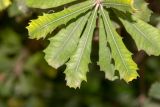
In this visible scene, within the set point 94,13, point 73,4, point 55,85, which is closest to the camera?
point 94,13

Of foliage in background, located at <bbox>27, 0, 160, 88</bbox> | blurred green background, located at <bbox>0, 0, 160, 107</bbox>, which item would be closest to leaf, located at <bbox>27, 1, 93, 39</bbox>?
foliage in background, located at <bbox>27, 0, 160, 88</bbox>

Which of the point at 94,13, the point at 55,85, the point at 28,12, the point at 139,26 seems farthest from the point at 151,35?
the point at 55,85

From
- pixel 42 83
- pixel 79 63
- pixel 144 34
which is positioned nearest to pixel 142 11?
pixel 144 34

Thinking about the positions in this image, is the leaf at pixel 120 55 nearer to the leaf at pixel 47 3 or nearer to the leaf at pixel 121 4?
the leaf at pixel 121 4

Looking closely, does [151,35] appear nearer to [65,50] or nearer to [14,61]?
[65,50]

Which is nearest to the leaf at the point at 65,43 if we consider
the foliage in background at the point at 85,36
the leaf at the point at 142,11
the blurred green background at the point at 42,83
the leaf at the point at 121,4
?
the foliage in background at the point at 85,36

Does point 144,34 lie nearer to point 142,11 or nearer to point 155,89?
point 142,11
